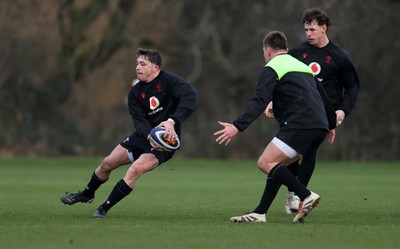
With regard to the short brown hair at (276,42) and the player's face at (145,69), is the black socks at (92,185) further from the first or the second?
the short brown hair at (276,42)

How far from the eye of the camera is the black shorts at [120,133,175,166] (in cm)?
1062

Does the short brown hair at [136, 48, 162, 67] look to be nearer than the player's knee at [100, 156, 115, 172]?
Yes

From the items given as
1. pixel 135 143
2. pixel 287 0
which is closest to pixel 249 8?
pixel 287 0

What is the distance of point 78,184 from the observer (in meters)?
18.2

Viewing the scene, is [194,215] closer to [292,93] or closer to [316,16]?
[292,93]

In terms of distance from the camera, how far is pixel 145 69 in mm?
10805

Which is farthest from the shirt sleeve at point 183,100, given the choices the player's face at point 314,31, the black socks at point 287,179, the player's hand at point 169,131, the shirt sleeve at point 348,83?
the shirt sleeve at point 348,83

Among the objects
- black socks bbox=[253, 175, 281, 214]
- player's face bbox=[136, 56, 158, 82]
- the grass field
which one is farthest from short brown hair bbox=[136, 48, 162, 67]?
black socks bbox=[253, 175, 281, 214]

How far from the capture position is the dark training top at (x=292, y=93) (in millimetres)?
9758

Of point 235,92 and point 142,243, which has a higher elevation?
point 142,243

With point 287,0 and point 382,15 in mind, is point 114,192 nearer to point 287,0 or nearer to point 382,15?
point 382,15

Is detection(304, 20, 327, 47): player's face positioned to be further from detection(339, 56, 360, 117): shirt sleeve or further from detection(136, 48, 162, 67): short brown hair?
detection(136, 48, 162, 67): short brown hair

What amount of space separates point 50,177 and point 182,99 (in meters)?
10.6

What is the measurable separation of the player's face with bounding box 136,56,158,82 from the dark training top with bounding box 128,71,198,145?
0.30 ft
